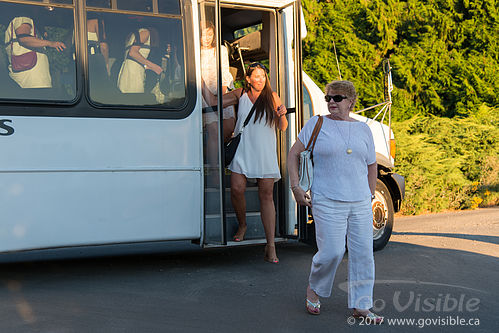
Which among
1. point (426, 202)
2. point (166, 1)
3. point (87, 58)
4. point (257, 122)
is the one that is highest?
point (166, 1)

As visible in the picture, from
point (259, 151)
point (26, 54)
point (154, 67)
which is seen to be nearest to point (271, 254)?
point (259, 151)

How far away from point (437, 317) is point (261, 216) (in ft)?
7.73

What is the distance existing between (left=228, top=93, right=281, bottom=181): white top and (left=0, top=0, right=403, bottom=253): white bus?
0.99ft

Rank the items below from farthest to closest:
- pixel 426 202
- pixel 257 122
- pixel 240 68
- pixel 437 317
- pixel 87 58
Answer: pixel 426 202, pixel 240 68, pixel 257 122, pixel 87 58, pixel 437 317

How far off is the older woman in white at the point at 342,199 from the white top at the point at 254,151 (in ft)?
6.41

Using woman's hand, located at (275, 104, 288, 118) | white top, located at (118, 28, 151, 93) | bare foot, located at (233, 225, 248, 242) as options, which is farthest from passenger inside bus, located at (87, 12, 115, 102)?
bare foot, located at (233, 225, 248, 242)

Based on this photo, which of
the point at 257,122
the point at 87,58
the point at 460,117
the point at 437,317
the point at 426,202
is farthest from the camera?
the point at 460,117

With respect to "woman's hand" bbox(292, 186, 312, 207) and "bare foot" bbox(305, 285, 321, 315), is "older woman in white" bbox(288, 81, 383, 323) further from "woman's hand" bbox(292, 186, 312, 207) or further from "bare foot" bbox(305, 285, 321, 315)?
"bare foot" bbox(305, 285, 321, 315)

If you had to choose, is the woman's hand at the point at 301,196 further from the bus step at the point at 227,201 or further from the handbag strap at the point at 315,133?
the bus step at the point at 227,201

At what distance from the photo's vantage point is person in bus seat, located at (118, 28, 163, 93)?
6496 millimetres

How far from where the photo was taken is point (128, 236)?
6.45m

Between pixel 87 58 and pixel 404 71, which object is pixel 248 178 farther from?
pixel 404 71

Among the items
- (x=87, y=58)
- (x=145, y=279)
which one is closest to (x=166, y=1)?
(x=87, y=58)

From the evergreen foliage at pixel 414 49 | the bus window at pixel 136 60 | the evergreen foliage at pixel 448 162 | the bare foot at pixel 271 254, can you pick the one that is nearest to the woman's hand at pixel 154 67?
the bus window at pixel 136 60
